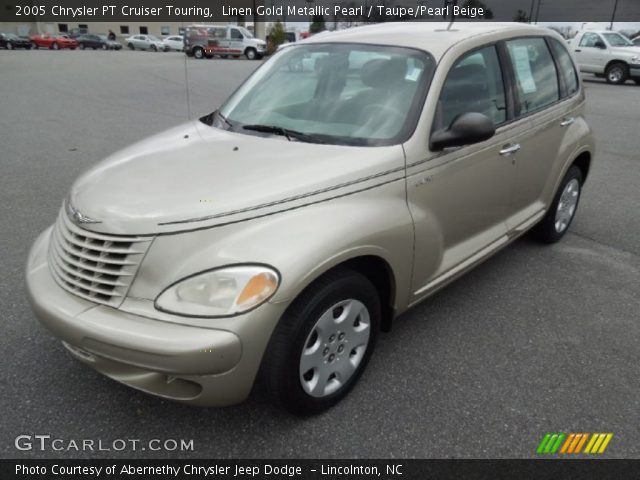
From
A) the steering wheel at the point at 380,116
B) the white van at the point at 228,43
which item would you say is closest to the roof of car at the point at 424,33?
the steering wheel at the point at 380,116

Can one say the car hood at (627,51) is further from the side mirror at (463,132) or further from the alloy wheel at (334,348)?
the alloy wheel at (334,348)

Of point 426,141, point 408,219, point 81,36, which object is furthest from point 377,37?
point 81,36

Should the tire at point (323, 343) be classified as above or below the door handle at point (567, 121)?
below

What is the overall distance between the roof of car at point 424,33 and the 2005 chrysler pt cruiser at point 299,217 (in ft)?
0.07

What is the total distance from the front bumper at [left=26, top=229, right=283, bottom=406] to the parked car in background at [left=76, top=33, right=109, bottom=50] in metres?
49.7

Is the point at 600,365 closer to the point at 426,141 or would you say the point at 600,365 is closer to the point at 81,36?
the point at 426,141

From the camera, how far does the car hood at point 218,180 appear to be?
7.27 feet

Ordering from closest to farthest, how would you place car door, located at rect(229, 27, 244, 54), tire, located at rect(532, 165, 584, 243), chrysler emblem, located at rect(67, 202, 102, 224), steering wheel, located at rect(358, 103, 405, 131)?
1. chrysler emblem, located at rect(67, 202, 102, 224)
2. steering wheel, located at rect(358, 103, 405, 131)
3. tire, located at rect(532, 165, 584, 243)
4. car door, located at rect(229, 27, 244, 54)

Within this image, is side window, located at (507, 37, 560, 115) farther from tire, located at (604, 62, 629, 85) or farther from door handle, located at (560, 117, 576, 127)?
tire, located at (604, 62, 629, 85)

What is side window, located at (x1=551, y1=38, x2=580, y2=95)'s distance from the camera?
13.8 ft

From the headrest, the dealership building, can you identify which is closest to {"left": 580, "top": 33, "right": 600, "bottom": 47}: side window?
the headrest

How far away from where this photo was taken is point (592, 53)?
18422 millimetres

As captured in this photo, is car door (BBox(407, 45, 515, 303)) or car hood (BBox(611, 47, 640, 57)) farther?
car hood (BBox(611, 47, 640, 57))
